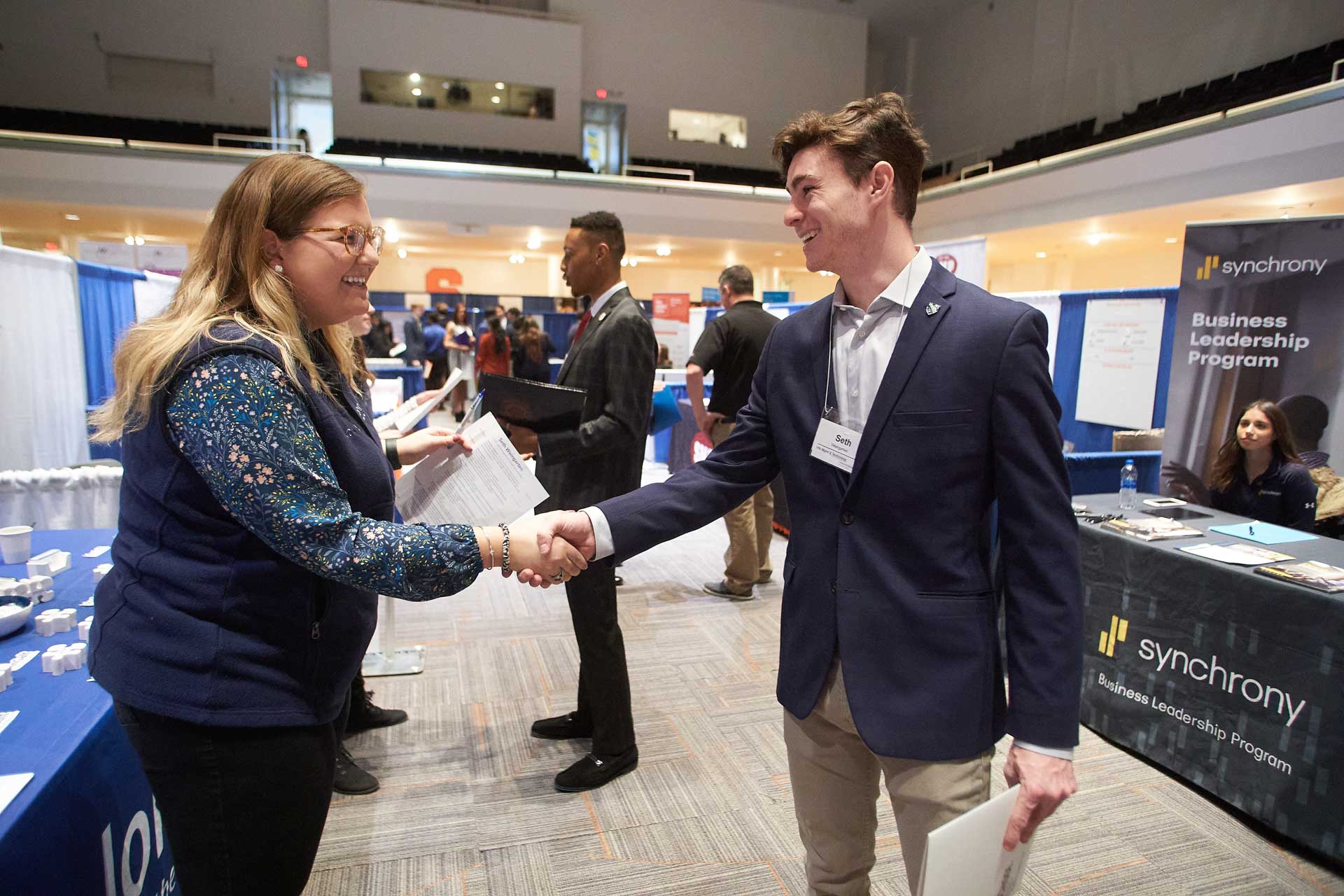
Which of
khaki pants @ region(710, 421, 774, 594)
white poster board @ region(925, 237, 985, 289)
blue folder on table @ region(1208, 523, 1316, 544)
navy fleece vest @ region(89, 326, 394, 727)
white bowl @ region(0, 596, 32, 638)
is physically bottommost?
khaki pants @ region(710, 421, 774, 594)

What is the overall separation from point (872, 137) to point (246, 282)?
0.89 meters

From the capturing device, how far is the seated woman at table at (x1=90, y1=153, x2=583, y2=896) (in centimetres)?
94

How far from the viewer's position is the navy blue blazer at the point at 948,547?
1.00m

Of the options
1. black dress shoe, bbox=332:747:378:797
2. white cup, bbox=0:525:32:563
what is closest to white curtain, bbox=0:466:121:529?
white cup, bbox=0:525:32:563

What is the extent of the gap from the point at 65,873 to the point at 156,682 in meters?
0.39

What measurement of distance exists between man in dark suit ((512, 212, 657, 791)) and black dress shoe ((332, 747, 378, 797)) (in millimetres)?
556

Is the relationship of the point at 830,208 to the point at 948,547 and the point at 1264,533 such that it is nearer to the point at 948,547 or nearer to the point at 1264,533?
the point at 948,547

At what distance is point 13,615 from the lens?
150cm

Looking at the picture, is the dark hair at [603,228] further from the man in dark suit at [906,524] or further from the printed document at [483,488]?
the man in dark suit at [906,524]

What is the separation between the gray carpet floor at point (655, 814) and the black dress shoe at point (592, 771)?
0.03 m

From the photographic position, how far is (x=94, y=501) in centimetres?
307

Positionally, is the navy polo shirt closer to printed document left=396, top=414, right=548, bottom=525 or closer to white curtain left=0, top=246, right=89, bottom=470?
printed document left=396, top=414, right=548, bottom=525

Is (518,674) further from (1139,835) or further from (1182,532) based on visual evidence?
(1182,532)

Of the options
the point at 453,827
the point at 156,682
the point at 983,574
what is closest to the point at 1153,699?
the point at 983,574
